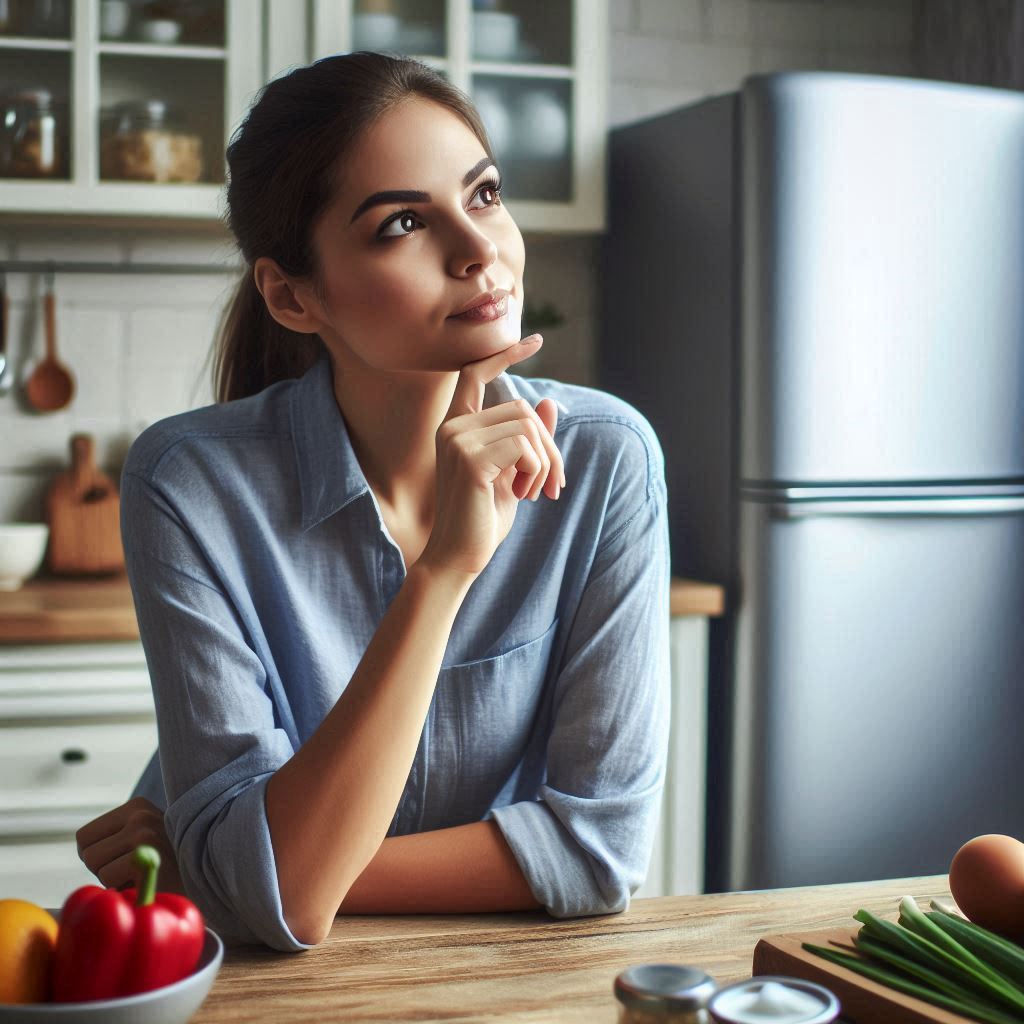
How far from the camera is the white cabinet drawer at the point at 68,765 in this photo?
217 centimetres

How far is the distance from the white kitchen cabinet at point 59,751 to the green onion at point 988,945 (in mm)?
1606

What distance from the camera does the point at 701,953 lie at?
95 cm

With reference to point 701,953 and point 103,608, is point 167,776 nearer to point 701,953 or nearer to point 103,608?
point 701,953

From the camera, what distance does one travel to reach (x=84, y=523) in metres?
2.65

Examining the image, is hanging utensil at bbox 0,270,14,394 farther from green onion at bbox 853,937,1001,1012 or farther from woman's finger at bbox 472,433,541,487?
green onion at bbox 853,937,1001,1012

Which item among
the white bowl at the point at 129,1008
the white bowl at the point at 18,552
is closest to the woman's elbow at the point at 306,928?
the white bowl at the point at 129,1008

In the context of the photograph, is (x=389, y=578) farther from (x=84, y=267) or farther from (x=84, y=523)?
(x=84, y=267)

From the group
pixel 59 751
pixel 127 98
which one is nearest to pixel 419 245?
pixel 59 751

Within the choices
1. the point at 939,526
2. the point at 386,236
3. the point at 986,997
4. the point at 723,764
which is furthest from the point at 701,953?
the point at 939,526

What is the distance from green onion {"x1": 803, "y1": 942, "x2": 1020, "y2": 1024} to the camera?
0.76 meters

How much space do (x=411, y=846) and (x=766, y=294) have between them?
1461 mm

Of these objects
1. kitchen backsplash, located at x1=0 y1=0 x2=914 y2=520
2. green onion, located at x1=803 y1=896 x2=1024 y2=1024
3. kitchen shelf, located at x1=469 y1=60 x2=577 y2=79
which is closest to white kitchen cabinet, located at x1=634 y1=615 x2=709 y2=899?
kitchen backsplash, located at x1=0 y1=0 x2=914 y2=520

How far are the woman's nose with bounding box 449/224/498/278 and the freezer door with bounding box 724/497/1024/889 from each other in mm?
1268

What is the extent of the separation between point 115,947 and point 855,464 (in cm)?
186
